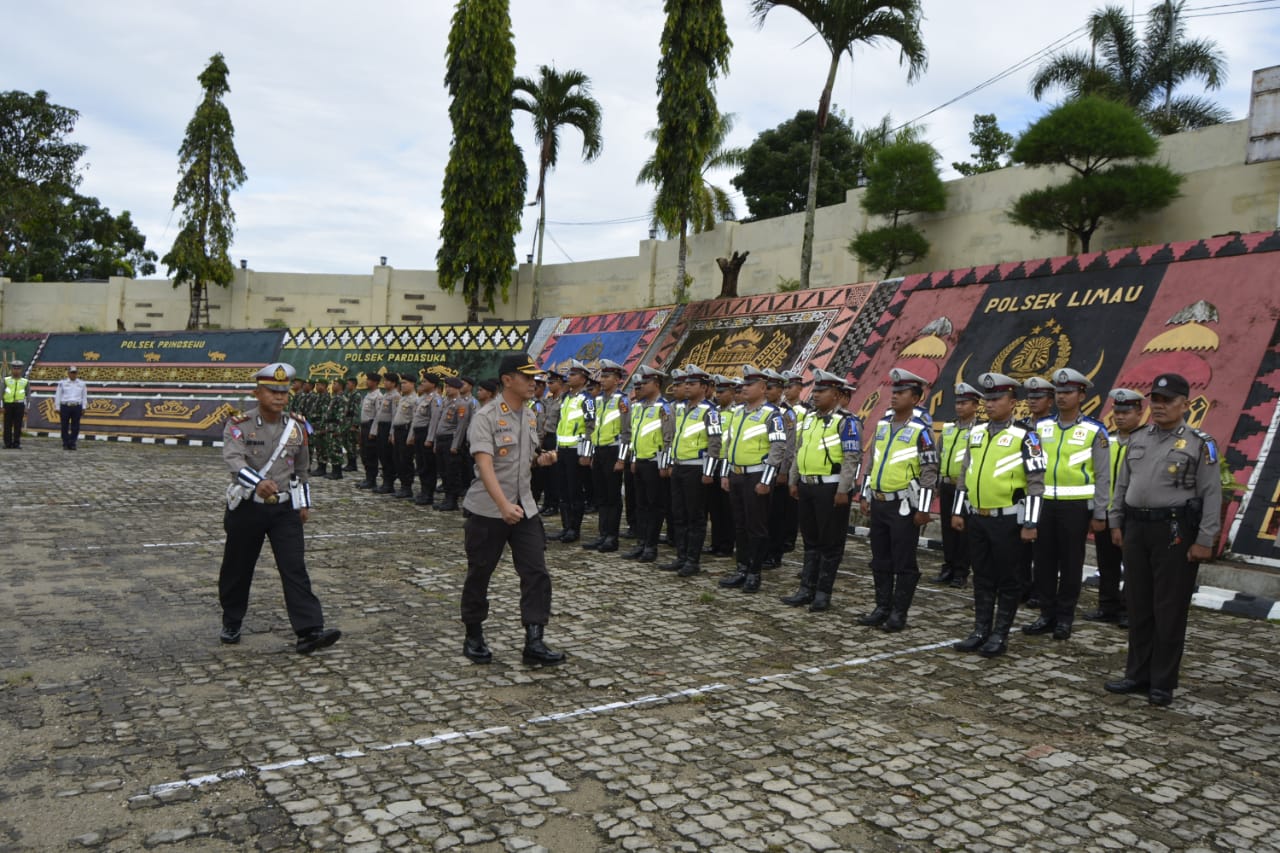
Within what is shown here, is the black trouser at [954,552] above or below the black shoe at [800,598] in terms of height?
above

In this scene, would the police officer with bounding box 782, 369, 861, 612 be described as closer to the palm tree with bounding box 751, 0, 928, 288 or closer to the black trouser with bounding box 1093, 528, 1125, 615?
the black trouser with bounding box 1093, 528, 1125, 615

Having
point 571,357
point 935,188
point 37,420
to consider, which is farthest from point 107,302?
point 935,188

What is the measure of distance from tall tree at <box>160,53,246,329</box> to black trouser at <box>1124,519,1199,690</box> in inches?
1205

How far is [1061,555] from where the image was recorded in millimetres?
7133

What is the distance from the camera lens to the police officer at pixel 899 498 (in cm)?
684

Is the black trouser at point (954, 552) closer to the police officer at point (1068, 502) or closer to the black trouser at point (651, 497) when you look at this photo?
the police officer at point (1068, 502)

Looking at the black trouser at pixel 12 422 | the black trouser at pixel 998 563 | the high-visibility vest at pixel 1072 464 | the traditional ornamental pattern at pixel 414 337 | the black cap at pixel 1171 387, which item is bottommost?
the black trouser at pixel 12 422

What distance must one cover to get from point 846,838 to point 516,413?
3.29m

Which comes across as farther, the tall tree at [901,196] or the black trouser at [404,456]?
the tall tree at [901,196]

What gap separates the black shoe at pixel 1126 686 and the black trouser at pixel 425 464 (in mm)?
9670

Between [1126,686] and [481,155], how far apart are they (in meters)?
23.8

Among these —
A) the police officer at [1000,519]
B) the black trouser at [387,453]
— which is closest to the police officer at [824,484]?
the police officer at [1000,519]

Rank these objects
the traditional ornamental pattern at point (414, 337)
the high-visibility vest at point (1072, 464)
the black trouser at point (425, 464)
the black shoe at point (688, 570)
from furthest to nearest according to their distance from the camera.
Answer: the traditional ornamental pattern at point (414, 337), the black trouser at point (425, 464), the black shoe at point (688, 570), the high-visibility vest at point (1072, 464)

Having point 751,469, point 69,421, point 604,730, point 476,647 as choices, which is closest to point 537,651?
point 476,647
